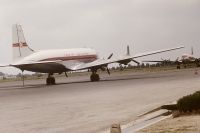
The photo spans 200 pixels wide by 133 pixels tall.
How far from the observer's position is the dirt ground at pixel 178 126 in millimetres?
11808

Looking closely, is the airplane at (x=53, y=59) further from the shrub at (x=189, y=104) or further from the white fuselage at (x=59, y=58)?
the shrub at (x=189, y=104)

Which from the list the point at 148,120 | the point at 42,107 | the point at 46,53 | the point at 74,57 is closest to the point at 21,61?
the point at 46,53

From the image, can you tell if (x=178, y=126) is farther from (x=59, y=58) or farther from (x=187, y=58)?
(x=187, y=58)

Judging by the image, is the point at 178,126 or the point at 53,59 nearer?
the point at 178,126

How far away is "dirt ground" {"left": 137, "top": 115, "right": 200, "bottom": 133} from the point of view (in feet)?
38.7

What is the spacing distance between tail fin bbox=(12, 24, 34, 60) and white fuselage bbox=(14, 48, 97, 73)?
0.88m

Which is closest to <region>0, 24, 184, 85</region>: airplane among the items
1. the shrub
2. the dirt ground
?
the shrub

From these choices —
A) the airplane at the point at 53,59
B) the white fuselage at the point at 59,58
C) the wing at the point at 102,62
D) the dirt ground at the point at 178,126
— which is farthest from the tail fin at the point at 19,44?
the dirt ground at the point at 178,126

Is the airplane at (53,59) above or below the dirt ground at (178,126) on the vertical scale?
above

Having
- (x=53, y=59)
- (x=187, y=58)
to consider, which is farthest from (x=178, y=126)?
(x=187, y=58)

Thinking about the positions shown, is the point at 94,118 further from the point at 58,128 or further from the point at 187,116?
the point at 187,116

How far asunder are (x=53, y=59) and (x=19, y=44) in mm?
3826

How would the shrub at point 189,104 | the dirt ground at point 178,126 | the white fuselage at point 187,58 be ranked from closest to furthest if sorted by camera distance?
the dirt ground at point 178,126 < the shrub at point 189,104 < the white fuselage at point 187,58

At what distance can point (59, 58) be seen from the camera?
45.7 m
